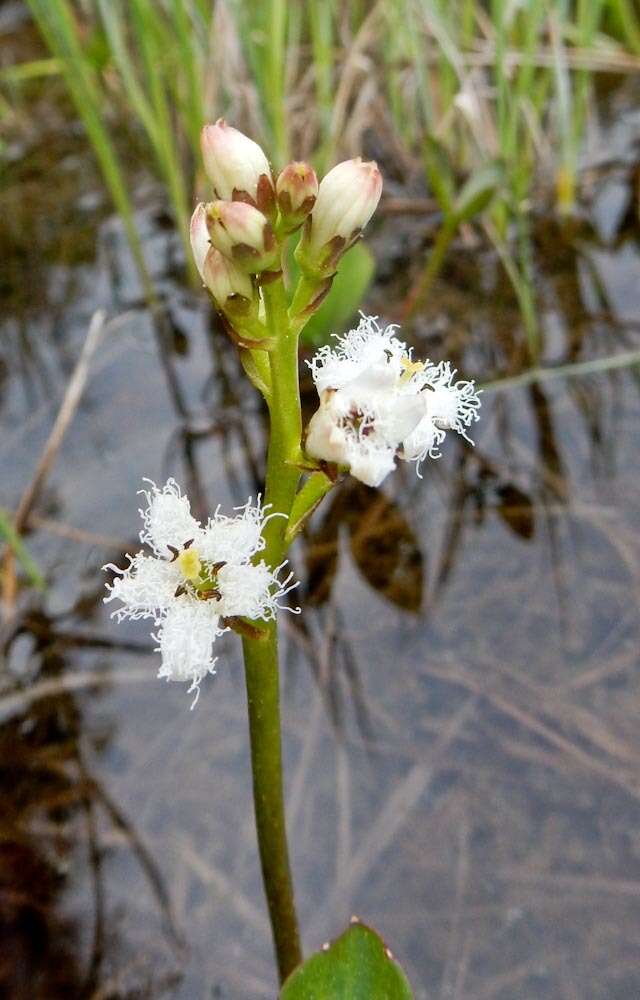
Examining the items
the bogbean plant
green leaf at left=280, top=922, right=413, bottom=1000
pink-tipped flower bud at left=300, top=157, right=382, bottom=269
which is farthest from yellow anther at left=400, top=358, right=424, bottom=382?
green leaf at left=280, top=922, right=413, bottom=1000

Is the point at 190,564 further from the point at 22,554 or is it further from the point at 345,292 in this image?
the point at 345,292

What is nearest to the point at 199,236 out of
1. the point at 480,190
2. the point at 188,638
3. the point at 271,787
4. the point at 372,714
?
the point at 188,638

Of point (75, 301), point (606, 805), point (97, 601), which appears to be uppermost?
point (75, 301)

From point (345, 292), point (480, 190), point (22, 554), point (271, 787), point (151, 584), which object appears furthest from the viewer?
point (345, 292)

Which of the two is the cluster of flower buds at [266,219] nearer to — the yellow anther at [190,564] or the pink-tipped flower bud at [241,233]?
the pink-tipped flower bud at [241,233]

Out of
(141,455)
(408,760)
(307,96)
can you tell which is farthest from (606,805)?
(307,96)

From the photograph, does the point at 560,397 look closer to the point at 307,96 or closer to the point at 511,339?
the point at 511,339

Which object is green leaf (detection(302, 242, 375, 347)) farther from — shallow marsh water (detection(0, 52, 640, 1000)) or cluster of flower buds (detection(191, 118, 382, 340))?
cluster of flower buds (detection(191, 118, 382, 340))
